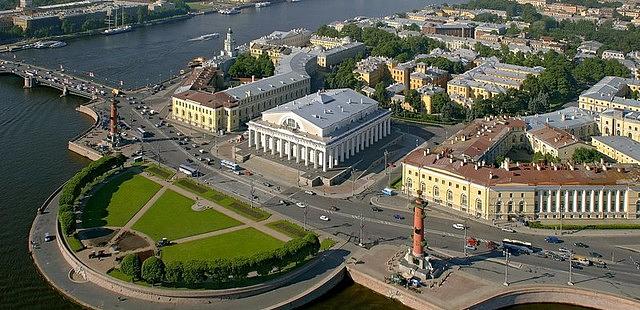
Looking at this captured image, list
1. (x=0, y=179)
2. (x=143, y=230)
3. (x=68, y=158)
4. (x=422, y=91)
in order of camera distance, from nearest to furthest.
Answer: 1. (x=143, y=230)
2. (x=0, y=179)
3. (x=68, y=158)
4. (x=422, y=91)

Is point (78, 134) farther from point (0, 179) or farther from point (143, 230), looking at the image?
point (143, 230)

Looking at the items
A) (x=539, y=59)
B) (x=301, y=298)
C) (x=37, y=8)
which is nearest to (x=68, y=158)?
(x=301, y=298)

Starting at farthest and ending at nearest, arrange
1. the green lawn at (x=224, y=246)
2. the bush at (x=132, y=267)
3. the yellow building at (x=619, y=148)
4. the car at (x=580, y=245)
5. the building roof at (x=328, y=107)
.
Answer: the building roof at (x=328, y=107), the yellow building at (x=619, y=148), the car at (x=580, y=245), the green lawn at (x=224, y=246), the bush at (x=132, y=267)

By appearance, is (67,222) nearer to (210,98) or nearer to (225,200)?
(225,200)

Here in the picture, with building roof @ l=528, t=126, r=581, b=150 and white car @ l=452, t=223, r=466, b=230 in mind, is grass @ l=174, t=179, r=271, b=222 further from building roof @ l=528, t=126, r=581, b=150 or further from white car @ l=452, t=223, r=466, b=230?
building roof @ l=528, t=126, r=581, b=150

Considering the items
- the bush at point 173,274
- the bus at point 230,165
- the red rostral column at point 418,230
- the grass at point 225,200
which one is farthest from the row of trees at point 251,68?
the bush at point 173,274

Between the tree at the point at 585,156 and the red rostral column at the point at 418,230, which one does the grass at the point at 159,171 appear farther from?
the tree at the point at 585,156

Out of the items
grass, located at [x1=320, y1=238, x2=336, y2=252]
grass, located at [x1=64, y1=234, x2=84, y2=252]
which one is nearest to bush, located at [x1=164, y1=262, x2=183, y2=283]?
grass, located at [x1=64, y1=234, x2=84, y2=252]
